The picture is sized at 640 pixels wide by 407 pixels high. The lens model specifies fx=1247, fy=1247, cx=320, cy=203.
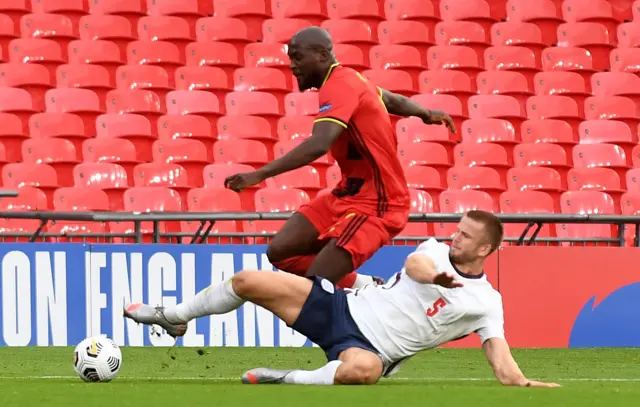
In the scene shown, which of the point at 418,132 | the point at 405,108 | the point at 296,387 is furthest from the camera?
the point at 418,132

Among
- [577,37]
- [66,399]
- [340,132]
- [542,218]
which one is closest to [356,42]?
[577,37]

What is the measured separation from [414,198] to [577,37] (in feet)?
15.8

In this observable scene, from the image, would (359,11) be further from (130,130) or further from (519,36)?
(130,130)

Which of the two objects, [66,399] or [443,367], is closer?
[66,399]

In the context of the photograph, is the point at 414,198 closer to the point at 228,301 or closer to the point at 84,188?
the point at 84,188

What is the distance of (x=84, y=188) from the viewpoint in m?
12.0

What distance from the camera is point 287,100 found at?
14070 millimetres

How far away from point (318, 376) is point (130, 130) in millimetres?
7735

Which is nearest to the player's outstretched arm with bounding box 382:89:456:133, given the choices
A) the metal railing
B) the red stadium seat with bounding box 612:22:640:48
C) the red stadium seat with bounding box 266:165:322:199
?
the metal railing

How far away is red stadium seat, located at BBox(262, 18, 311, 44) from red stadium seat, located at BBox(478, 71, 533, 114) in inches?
86.9

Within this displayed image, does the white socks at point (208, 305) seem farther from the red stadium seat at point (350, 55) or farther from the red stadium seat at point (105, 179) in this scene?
the red stadium seat at point (350, 55)

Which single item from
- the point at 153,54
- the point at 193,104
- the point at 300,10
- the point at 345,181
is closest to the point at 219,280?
the point at 345,181

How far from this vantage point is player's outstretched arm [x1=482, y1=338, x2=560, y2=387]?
5.97 metres

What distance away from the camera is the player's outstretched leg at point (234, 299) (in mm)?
6102
